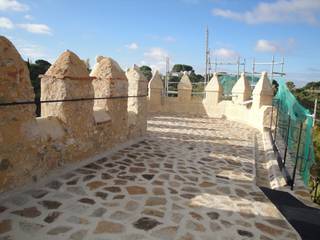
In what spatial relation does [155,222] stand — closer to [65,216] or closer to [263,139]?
[65,216]

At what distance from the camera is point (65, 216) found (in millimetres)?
3104

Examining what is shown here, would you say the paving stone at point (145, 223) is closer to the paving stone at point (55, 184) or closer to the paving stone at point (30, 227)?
the paving stone at point (30, 227)

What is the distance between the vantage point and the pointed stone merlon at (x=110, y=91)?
597cm

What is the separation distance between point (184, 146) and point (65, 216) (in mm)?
4459

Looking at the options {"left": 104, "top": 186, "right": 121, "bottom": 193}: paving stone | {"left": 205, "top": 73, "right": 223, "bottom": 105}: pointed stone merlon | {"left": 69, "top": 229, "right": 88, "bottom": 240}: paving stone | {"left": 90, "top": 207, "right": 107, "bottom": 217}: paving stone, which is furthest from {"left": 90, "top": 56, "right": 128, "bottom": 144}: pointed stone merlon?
{"left": 205, "top": 73, "right": 223, "bottom": 105}: pointed stone merlon

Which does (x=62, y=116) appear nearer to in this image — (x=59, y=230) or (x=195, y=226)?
(x=59, y=230)

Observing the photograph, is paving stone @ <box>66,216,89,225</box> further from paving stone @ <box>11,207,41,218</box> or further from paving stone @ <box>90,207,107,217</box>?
paving stone @ <box>11,207,41,218</box>

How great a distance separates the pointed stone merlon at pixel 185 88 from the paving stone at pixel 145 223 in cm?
1212

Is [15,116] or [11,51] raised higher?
[11,51]

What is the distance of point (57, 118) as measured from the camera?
14.8ft

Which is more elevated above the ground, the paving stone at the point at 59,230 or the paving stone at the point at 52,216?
the paving stone at the point at 52,216

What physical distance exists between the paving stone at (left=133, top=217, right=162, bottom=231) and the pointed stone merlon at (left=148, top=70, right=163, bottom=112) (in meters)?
11.7

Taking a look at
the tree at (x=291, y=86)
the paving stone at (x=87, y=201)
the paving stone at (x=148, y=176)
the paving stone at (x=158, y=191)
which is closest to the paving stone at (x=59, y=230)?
the paving stone at (x=87, y=201)

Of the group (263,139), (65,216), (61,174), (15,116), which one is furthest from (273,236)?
(263,139)
